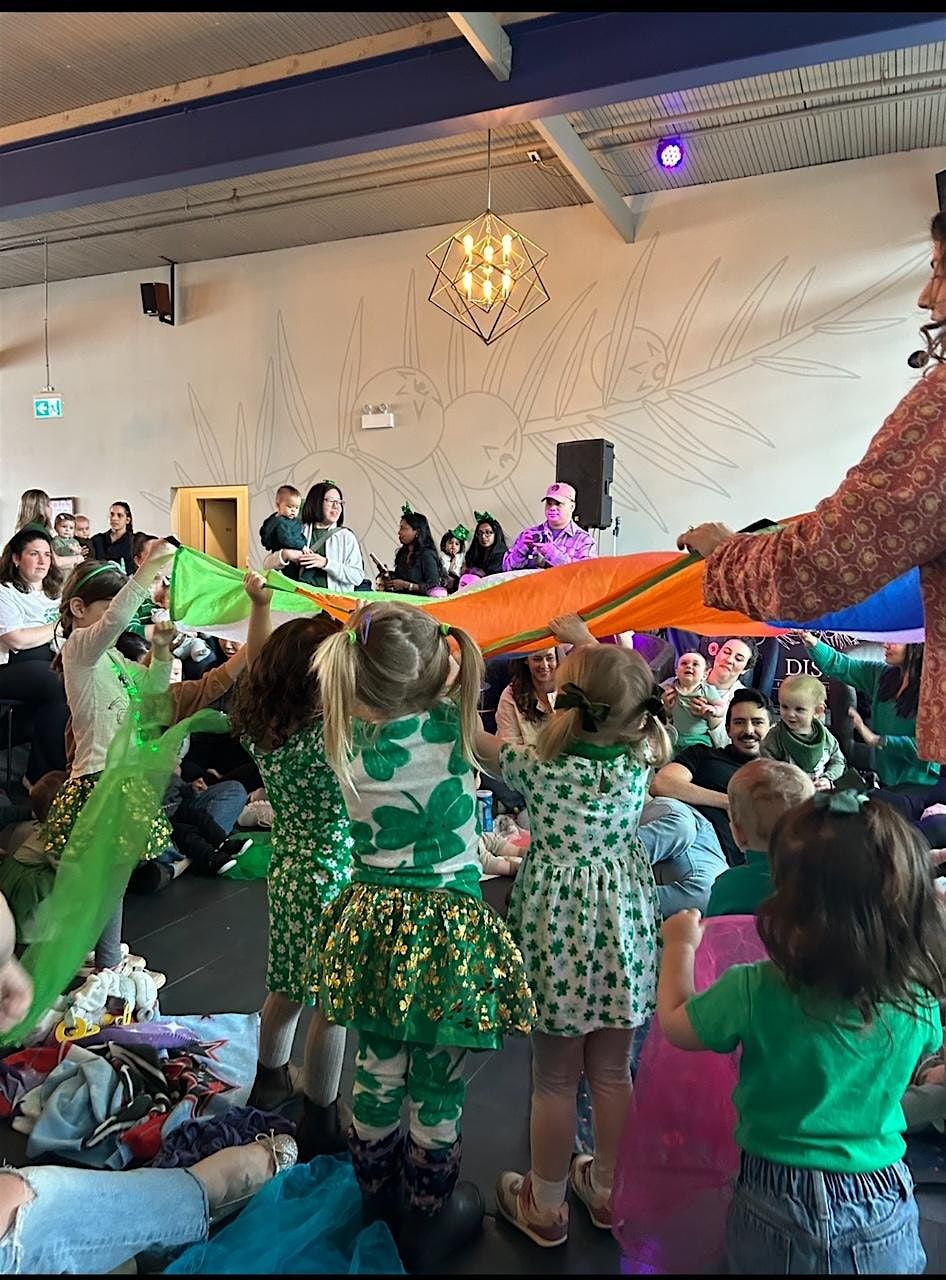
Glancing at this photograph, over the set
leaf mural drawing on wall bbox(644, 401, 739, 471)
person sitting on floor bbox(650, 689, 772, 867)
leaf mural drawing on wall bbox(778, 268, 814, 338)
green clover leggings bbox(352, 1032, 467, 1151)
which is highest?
leaf mural drawing on wall bbox(778, 268, 814, 338)

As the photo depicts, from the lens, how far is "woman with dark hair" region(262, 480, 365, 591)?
464 centimetres

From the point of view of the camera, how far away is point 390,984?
146cm

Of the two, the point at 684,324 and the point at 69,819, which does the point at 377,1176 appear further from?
the point at 684,324

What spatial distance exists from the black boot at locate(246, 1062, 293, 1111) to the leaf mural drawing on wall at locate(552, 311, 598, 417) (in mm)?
5355

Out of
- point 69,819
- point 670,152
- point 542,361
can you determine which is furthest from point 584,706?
point 542,361

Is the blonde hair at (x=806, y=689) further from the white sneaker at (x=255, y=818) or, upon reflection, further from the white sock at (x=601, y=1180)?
the white sneaker at (x=255, y=818)

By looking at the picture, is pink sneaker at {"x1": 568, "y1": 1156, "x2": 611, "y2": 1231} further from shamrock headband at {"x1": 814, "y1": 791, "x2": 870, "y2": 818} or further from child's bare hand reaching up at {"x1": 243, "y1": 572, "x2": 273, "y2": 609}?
child's bare hand reaching up at {"x1": 243, "y1": 572, "x2": 273, "y2": 609}

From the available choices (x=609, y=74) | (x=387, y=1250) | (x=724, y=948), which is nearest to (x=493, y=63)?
(x=609, y=74)

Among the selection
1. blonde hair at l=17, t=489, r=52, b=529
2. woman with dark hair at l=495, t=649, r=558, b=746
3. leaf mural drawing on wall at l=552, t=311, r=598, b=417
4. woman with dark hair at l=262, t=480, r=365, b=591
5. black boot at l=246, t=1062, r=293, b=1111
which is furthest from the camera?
leaf mural drawing on wall at l=552, t=311, r=598, b=417

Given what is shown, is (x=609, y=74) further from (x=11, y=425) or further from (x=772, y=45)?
(x=11, y=425)

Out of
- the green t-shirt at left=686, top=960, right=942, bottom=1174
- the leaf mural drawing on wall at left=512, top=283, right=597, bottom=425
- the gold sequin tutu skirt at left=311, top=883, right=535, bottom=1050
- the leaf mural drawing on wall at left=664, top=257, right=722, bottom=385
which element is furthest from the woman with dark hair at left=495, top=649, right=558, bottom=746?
the leaf mural drawing on wall at left=512, top=283, right=597, bottom=425

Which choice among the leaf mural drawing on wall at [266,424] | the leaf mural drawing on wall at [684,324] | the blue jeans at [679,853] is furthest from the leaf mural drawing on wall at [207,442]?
the blue jeans at [679,853]

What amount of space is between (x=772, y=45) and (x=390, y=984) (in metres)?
3.68

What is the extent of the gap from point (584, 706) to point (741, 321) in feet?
16.8
